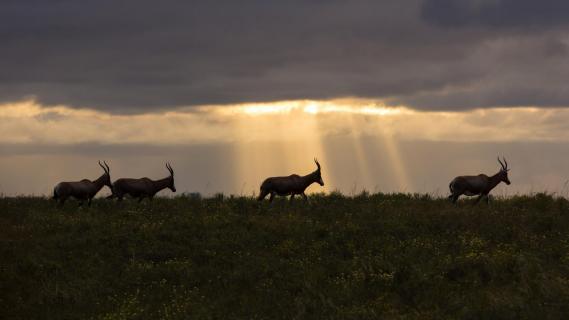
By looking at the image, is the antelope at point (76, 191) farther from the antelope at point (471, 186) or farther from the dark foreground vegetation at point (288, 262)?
the antelope at point (471, 186)

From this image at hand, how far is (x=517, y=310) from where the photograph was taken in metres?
19.8

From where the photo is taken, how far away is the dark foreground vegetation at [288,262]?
2053cm

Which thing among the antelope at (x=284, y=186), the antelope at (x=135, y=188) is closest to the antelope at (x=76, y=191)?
the antelope at (x=135, y=188)

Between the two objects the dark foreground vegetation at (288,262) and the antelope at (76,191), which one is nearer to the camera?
the dark foreground vegetation at (288,262)

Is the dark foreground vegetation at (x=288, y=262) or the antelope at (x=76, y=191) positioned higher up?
the antelope at (x=76, y=191)

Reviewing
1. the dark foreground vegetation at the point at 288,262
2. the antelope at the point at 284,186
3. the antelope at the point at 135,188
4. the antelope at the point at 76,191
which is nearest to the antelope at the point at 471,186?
the dark foreground vegetation at the point at 288,262

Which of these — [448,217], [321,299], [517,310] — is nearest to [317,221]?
[448,217]

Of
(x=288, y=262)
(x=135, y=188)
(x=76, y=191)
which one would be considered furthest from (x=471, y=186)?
(x=76, y=191)

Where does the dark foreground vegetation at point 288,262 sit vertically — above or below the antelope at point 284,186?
below

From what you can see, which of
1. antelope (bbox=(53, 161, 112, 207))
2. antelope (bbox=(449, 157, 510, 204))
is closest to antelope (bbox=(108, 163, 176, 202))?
antelope (bbox=(53, 161, 112, 207))

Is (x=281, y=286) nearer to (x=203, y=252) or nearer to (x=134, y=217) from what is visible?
(x=203, y=252)

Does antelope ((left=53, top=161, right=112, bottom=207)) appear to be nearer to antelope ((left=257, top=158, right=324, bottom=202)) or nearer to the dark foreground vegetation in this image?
the dark foreground vegetation

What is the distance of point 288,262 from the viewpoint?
76.2 feet

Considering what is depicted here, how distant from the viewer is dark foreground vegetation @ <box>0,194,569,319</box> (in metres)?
20.5
